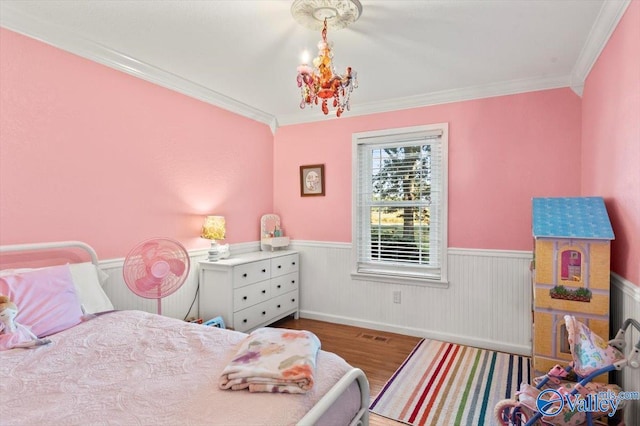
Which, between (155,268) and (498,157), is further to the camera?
(498,157)

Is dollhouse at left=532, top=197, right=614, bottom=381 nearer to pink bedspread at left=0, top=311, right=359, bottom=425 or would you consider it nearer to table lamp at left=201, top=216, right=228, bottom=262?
pink bedspread at left=0, top=311, right=359, bottom=425

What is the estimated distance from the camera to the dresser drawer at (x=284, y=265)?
376cm

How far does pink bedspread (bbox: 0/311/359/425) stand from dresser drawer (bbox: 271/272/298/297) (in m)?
1.83

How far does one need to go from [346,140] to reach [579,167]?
7.34ft

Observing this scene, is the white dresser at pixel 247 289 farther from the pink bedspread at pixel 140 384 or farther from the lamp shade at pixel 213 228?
the pink bedspread at pixel 140 384

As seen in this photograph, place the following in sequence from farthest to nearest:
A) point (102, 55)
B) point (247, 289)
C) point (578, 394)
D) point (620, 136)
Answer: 1. point (247, 289)
2. point (102, 55)
3. point (620, 136)
4. point (578, 394)

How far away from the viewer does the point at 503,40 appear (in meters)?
2.36

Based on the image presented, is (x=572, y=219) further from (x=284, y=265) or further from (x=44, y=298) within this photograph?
(x=44, y=298)

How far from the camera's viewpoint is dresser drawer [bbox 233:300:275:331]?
10.5 ft

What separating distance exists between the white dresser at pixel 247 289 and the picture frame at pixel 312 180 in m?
0.82

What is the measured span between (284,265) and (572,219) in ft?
8.96

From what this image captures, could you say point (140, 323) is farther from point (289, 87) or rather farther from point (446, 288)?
point (446, 288)

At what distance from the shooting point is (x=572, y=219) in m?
2.25

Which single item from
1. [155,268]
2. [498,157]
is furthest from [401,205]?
[155,268]
